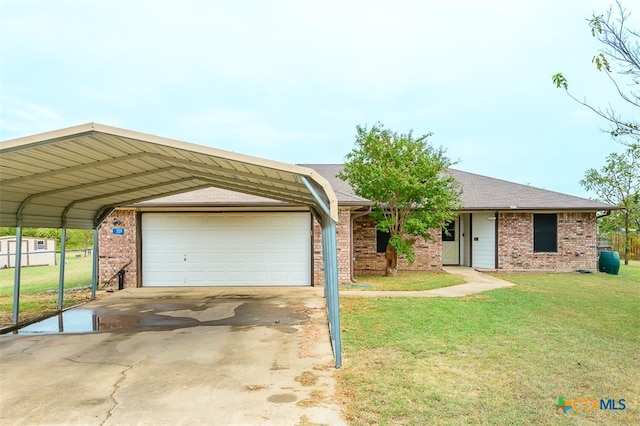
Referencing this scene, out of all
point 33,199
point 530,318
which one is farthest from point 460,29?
point 33,199

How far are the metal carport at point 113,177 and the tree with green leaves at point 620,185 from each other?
16.0 m

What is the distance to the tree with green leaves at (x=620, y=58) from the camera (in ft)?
16.0

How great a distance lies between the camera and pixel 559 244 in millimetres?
15031

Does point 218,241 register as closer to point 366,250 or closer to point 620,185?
point 366,250

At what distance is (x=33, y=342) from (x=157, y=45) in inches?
589

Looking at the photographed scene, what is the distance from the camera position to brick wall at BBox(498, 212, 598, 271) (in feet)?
49.1

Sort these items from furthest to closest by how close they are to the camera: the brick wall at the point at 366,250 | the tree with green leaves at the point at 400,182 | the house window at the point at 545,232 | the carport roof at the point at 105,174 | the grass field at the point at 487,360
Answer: the house window at the point at 545,232, the brick wall at the point at 366,250, the tree with green leaves at the point at 400,182, the carport roof at the point at 105,174, the grass field at the point at 487,360

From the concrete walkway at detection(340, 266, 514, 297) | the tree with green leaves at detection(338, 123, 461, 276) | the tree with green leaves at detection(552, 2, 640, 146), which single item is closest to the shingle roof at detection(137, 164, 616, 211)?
the tree with green leaves at detection(338, 123, 461, 276)

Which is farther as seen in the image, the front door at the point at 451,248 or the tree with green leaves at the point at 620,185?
the tree with green leaves at the point at 620,185

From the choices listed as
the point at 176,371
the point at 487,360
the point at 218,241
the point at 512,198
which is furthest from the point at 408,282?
the point at 176,371

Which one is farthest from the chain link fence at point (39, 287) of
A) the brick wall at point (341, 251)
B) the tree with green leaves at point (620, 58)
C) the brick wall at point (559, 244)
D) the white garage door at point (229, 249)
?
the brick wall at point (559, 244)

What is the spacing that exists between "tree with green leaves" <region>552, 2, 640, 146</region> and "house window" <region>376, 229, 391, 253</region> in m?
10.0

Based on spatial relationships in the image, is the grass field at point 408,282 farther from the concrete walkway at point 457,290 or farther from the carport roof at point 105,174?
the carport roof at point 105,174

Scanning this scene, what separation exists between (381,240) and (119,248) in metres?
8.46
